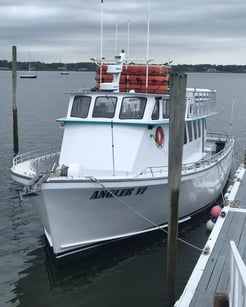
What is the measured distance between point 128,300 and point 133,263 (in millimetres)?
1878

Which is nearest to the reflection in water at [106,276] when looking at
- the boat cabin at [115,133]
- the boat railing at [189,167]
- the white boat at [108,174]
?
the white boat at [108,174]

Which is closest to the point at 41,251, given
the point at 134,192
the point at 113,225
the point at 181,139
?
the point at 113,225

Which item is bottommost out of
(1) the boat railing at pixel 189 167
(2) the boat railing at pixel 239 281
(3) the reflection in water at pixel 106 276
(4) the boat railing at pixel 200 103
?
(3) the reflection in water at pixel 106 276

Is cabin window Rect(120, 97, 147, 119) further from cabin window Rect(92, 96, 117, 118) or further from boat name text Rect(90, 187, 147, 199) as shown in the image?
boat name text Rect(90, 187, 147, 199)

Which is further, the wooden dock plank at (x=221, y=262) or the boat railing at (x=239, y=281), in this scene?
the wooden dock plank at (x=221, y=262)

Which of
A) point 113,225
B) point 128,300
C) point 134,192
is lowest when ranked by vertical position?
point 128,300

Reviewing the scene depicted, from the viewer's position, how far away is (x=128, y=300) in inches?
435

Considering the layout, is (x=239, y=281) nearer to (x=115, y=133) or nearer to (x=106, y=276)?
(x=106, y=276)

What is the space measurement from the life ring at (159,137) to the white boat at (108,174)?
0.09 feet

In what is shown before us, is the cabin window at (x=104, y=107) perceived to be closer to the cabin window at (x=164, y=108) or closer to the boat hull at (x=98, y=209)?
the cabin window at (x=164, y=108)

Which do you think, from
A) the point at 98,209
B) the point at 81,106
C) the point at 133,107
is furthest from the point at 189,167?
the point at 81,106

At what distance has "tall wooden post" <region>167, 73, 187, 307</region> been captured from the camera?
9664mm

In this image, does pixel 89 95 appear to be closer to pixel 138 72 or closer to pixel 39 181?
pixel 138 72

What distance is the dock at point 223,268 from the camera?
5953mm
